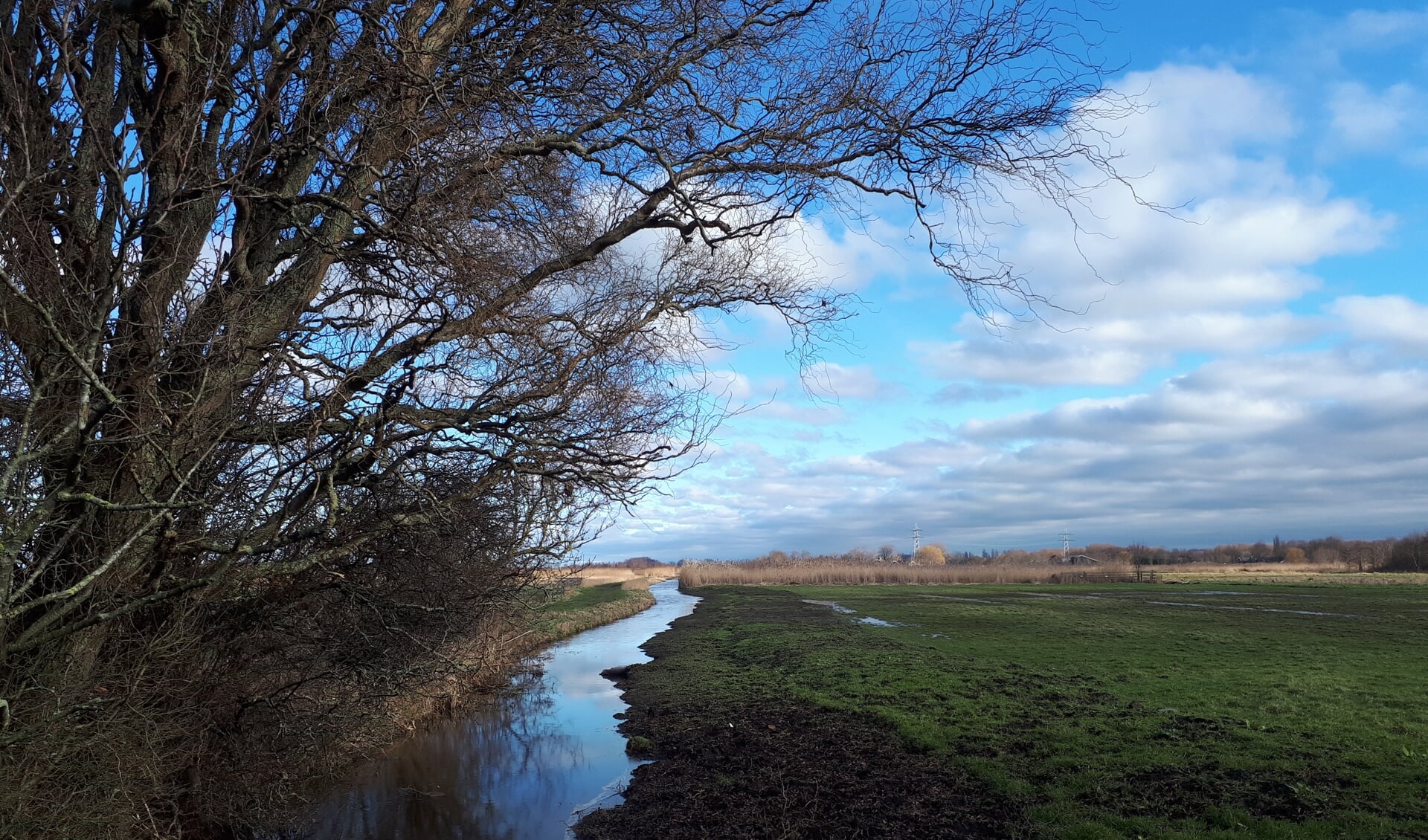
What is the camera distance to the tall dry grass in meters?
83.4

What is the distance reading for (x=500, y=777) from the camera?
13.3 metres

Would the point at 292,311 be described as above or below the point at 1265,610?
above

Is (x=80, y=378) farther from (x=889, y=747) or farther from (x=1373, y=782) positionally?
(x=1373, y=782)

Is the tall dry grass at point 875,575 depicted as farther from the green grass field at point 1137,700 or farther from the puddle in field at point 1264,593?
the green grass field at point 1137,700

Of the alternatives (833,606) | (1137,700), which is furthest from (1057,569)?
(1137,700)

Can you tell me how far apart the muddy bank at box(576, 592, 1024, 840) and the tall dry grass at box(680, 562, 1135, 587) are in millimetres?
67499

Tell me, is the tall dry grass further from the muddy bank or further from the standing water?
the muddy bank

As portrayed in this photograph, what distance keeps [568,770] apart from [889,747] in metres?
5.17

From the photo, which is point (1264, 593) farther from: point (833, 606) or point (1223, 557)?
point (1223, 557)

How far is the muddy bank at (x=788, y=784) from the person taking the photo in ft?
30.0

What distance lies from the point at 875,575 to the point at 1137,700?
73767mm

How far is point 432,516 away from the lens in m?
6.98

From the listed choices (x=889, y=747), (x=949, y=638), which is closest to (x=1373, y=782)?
(x=889, y=747)

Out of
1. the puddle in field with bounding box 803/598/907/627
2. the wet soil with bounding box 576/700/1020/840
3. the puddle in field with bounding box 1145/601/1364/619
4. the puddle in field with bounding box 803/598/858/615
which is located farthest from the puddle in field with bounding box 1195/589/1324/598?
the wet soil with bounding box 576/700/1020/840
